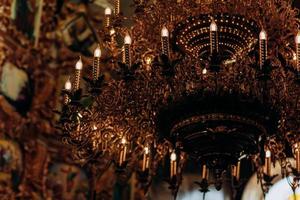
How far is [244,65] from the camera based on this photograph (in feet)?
13.2

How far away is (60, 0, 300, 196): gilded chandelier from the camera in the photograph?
3.97 metres

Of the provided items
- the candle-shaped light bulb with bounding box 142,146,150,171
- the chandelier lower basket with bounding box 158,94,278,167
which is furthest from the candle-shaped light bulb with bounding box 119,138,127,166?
the chandelier lower basket with bounding box 158,94,278,167

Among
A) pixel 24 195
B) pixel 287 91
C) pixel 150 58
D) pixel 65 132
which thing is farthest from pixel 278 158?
pixel 24 195

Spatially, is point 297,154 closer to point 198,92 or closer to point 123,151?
point 198,92

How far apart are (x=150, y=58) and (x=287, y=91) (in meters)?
1.06

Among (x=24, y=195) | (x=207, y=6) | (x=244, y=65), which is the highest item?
(x=207, y=6)

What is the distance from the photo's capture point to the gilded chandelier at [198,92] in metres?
3.97

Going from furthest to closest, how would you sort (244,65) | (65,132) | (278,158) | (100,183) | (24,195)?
(100,183)
(24,195)
(278,158)
(65,132)
(244,65)

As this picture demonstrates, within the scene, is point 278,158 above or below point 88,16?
below

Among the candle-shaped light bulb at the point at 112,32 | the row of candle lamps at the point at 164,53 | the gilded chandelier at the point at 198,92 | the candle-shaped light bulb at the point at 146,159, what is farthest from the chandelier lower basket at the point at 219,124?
the candle-shaped light bulb at the point at 112,32

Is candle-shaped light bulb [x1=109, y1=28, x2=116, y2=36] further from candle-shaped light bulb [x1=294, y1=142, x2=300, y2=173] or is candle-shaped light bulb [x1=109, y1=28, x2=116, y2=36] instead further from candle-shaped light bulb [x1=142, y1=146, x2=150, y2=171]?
candle-shaped light bulb [x1=294, y1=142, x2=300, y2=173]

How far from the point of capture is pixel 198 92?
397cm

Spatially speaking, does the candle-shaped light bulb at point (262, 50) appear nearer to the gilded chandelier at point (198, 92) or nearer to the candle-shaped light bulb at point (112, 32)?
the gilded chandelier at point (198, 92)

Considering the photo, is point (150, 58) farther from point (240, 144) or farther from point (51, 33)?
point (51, 33)
